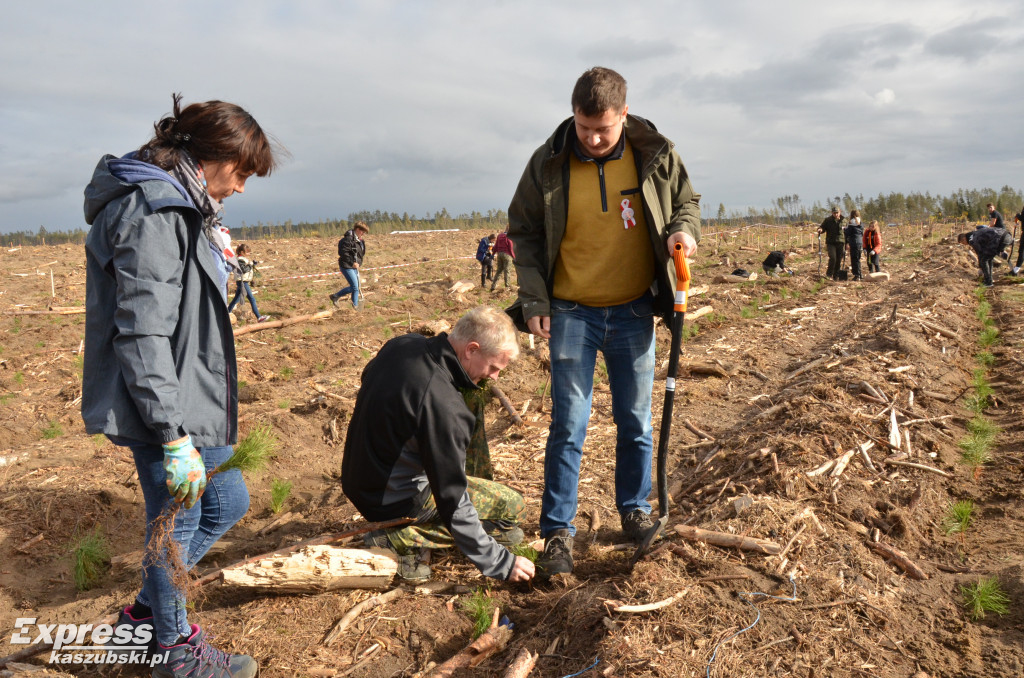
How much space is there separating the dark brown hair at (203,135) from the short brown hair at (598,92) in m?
1.43

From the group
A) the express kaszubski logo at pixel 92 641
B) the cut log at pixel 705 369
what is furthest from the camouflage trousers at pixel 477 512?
the cut log at pixel 705 369

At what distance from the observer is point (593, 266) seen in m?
3.37

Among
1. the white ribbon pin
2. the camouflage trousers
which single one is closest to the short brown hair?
the white ribbon pin

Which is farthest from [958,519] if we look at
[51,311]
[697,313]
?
[51,311]

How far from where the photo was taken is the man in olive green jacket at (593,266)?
3.30m

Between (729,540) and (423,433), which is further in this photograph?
(729,540)

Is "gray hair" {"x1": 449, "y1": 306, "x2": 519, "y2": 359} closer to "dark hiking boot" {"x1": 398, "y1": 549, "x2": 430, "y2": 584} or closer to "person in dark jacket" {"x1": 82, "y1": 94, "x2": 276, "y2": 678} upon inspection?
"person in dark jacket" {"x1": 82, "y1": 94, "x2": 276, "y2": 678}

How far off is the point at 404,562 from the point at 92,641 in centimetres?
148

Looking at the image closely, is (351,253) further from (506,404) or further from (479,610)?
(479,610)

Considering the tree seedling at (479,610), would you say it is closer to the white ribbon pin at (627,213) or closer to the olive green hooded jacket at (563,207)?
the olive green hooded jacket at (563,207)

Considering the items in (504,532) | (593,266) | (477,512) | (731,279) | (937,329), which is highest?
(593,266)

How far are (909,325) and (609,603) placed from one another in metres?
8.16

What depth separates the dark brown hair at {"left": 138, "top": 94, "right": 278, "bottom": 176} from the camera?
2.49 meters

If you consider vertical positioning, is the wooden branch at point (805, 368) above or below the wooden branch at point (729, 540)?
above
